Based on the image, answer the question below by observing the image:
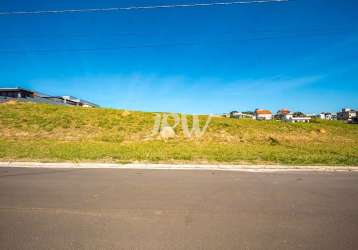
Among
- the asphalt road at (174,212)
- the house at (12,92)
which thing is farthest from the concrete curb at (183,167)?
the house at (12,92)

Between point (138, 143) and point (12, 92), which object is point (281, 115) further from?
point (138, 143)

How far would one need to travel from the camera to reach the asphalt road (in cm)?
321

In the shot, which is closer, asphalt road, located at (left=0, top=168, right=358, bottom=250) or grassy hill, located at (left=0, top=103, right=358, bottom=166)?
asphalt road, located at (left=0, top=168, right=358, bottom=250)

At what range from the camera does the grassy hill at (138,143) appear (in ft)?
32.0

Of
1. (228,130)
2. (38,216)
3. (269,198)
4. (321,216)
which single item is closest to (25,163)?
(38,216)

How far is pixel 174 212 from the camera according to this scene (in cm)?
421

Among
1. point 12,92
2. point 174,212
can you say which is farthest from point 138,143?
point 12,92

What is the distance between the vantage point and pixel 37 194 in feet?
16.4

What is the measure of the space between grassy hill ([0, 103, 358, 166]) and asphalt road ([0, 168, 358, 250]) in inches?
120

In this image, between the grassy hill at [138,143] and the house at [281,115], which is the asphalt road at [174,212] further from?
the house at [281,115]

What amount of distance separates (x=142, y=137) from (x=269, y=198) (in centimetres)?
1462

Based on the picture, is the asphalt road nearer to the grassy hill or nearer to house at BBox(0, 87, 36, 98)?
the grassy hill

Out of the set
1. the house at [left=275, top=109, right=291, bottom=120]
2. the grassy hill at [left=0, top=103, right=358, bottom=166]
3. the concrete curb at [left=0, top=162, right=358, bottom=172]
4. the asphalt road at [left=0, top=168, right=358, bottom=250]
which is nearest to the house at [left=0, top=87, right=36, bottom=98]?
the grassy hill at [left=0, top=103, right=358, bottom=166]

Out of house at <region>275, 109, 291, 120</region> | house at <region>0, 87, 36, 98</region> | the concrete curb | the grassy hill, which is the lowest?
the concrete curb
